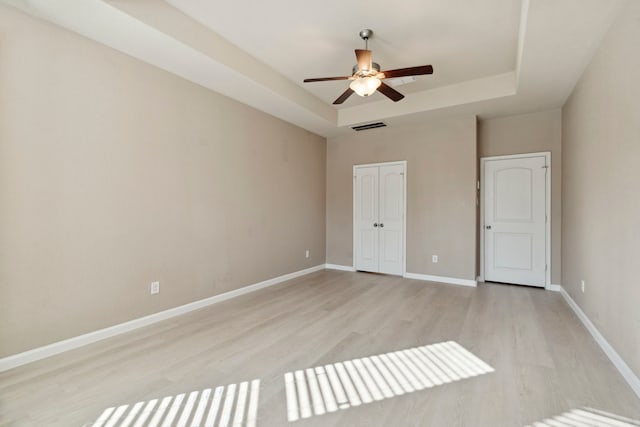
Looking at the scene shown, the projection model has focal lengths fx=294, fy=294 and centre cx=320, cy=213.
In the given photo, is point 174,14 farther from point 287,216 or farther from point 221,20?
point 287,216

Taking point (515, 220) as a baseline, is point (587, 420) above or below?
below

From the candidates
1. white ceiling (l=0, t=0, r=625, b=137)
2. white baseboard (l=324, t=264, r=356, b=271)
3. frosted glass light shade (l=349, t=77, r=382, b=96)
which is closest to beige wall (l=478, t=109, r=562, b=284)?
white ceiling (l=0, t=0, r=625, b=137)

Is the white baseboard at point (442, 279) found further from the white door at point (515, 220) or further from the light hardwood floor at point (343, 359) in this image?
the light hardwood floor at point (343, 359)

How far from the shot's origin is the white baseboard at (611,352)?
6.48 feet

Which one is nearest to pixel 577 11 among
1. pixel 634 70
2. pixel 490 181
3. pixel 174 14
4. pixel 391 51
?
pixel 634 70

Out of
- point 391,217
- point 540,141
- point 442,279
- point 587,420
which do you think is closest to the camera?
point 587,420

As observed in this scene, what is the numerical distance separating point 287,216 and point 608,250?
397cm

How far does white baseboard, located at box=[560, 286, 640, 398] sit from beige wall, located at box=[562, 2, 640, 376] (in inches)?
2.0

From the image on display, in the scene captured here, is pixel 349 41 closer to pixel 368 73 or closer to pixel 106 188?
pixel 368 73

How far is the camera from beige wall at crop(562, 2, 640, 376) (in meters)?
2.03

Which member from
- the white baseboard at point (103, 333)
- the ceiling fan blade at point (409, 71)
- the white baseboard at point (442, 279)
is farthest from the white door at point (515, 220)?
the white baseboard at point (103, 333)

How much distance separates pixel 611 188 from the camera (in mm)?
2424

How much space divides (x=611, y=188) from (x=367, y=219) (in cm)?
361

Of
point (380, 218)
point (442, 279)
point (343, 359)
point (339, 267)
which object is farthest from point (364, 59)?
point (339, 267)
